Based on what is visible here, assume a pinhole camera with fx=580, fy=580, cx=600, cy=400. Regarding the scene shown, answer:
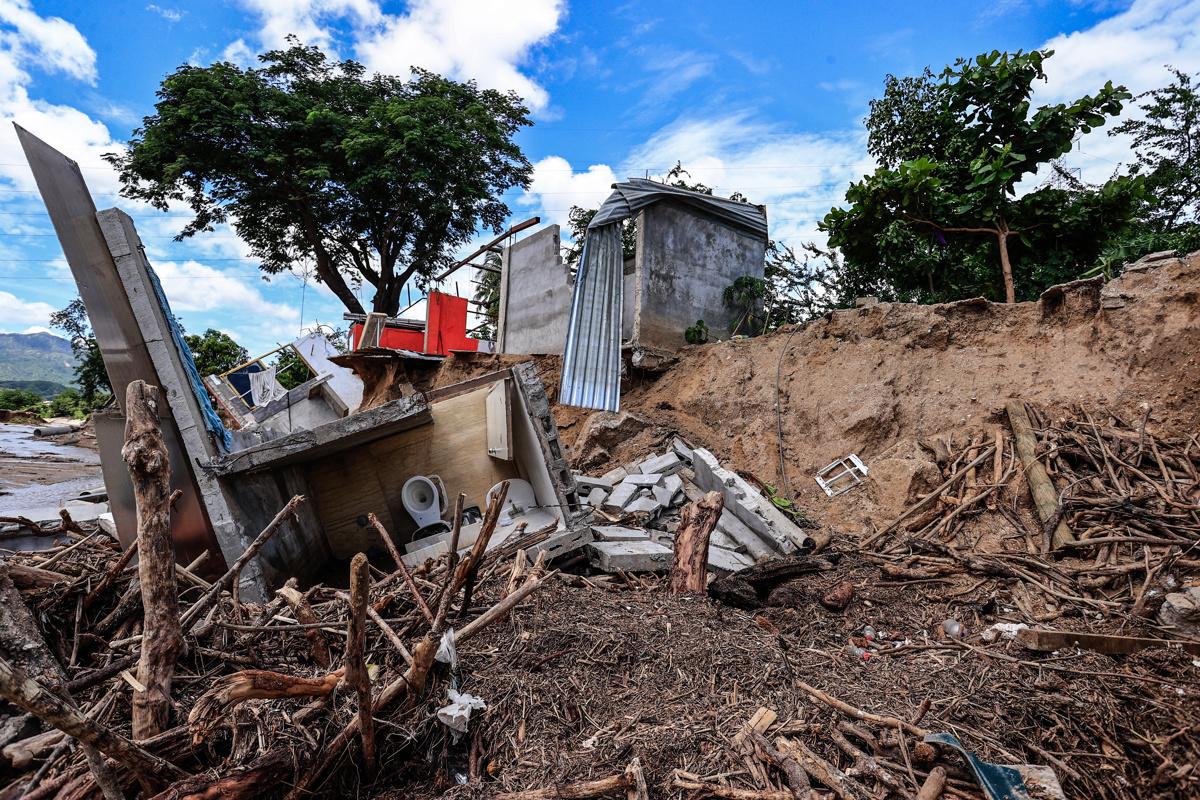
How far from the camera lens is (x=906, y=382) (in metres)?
8.41

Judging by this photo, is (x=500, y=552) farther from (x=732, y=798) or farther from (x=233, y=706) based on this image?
(x=732, y=798)

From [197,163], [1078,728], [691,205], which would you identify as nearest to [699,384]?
[691,205]

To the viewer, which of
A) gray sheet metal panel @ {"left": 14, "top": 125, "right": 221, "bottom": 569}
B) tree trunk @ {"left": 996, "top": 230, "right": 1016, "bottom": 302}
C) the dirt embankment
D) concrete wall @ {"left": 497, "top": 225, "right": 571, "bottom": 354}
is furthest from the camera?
concrete wall @ {"left": 497, "top": 225, "right": 571, "bottom": 354}

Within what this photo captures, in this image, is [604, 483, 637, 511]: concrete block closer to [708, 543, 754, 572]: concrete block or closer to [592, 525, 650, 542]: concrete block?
[592, 525, 650, 542]: concrete block

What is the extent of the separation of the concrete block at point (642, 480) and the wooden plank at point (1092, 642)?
4.14m

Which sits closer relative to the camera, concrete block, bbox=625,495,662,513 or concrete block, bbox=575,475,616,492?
concrete block, bbox=625,495,662,513

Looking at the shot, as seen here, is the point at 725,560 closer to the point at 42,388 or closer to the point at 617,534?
the point at 617,534

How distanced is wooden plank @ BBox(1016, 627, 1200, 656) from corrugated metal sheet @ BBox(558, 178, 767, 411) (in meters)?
6.63

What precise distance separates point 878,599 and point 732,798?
3557 mm

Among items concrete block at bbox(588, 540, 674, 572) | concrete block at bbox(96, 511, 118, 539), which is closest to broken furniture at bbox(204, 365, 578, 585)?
concrete block at bbox(588, 540, 674, 572)

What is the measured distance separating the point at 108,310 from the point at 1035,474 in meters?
9.11

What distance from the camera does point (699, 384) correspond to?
414 inches

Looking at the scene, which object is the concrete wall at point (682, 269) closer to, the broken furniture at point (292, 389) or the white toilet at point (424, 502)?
the white toilet at point (424, 502)

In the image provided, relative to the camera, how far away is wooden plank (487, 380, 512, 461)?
6176 mm
